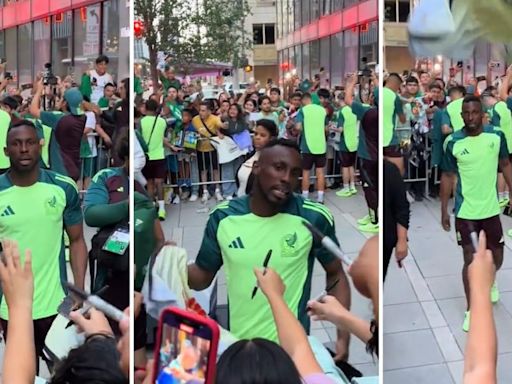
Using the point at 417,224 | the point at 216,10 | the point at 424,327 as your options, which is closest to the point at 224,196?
the point at 216,10

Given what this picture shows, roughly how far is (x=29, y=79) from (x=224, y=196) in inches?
17.3

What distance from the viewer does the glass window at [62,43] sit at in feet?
3.53

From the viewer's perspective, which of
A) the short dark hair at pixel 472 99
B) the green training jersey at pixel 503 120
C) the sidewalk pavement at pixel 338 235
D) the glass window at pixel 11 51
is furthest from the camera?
the green training jersey at pixel 503 120

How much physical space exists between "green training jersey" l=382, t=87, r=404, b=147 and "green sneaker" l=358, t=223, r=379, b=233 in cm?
17

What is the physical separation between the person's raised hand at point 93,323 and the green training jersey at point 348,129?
43 centimetres

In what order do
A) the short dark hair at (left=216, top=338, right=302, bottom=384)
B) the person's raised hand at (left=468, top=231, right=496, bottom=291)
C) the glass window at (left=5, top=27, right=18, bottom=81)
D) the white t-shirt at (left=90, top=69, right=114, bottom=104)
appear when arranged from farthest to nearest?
1. the glass window at (left=5, top=27, right=18, bottom=81)
2. the white t-shirt at (left=90, top=69, right=114, bottom=104)
3. the person's raised hand at (left=468, top=231, right=496, bottom=291)
4. the short dark hair at (left=216, top=338, right=302, bottom=384)

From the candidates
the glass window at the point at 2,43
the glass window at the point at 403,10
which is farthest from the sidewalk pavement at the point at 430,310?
the glass window at the point at 2,43

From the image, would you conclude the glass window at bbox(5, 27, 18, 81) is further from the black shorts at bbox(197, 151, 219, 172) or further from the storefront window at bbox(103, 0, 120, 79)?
the black shorts at bbox(197, 151, 219, 172)

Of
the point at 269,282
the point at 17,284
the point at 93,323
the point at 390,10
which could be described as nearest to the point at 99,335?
the point at 93,323

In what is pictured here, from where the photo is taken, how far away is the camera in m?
1.15

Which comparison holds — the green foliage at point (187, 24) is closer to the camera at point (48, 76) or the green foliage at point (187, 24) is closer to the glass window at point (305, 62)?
the glass window at point (305, 62)

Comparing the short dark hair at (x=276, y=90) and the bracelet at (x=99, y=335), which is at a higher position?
the short dark hair at (x=276, y=90)

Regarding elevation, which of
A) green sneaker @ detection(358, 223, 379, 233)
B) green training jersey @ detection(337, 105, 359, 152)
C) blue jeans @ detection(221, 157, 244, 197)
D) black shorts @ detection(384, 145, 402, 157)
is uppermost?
green training jersey @ detection(337, 105, 359, 152)

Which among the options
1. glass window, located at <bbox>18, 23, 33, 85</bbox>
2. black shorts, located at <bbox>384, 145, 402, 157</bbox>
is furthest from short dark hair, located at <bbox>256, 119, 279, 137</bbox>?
glass window, located at <bbox>18, 23, 33, 85</bbox>
